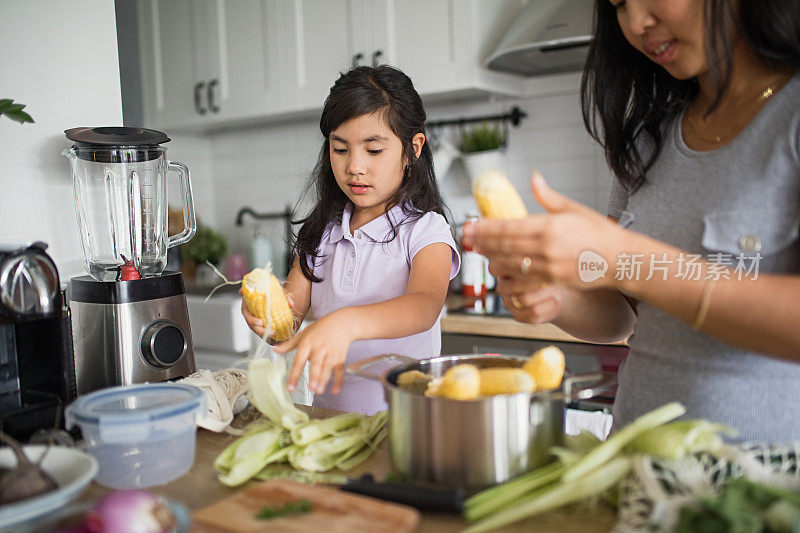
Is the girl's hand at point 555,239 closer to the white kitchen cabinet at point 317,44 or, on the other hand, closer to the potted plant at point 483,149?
the potted plant at point 483,149

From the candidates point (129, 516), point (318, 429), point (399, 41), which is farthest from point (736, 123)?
point (399, 41)

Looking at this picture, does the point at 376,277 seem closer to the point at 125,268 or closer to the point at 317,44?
the point at 125,268

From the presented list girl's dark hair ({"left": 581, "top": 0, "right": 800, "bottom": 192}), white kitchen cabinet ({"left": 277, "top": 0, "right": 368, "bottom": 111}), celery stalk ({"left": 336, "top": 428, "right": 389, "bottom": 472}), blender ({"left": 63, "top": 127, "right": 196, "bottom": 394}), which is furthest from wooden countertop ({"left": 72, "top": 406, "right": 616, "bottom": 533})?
white kitchen cabinet ({"left": 277, "top": 0, "right": 368, "bottom": 111})

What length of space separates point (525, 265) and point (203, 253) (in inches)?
113

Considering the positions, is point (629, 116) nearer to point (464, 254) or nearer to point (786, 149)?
point (786, 149)

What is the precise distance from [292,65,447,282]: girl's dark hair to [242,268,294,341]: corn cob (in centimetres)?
37

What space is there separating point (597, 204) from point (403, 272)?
1.39 metres

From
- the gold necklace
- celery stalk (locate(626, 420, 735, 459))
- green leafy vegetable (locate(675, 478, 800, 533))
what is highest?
the gold necklace

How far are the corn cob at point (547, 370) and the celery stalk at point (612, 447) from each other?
0.09 metres

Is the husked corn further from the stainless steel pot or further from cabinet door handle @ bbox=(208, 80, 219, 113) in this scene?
cabinet door handle @ bbox=(208, 80, 219, 113)

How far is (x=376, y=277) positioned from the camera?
1473mm

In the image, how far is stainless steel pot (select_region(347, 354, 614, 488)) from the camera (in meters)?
0.74

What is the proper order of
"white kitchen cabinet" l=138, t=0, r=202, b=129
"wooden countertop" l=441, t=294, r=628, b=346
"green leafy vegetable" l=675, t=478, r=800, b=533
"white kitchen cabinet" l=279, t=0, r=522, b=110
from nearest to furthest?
1. "green leafy vegetable" l=675, t=478, r=800, b=533
2. "wooden countertop" l=441, t=294, r=628, b=346
3. "white kitchen cabinet" l=279, t=0, r=522, b=110
4. "white kitchen cabinet" l=138, t=0, r=202, b=129

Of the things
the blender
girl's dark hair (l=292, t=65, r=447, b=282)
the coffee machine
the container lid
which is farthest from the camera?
girl's dark hair (l=292, t=65, r=447, b=282)
